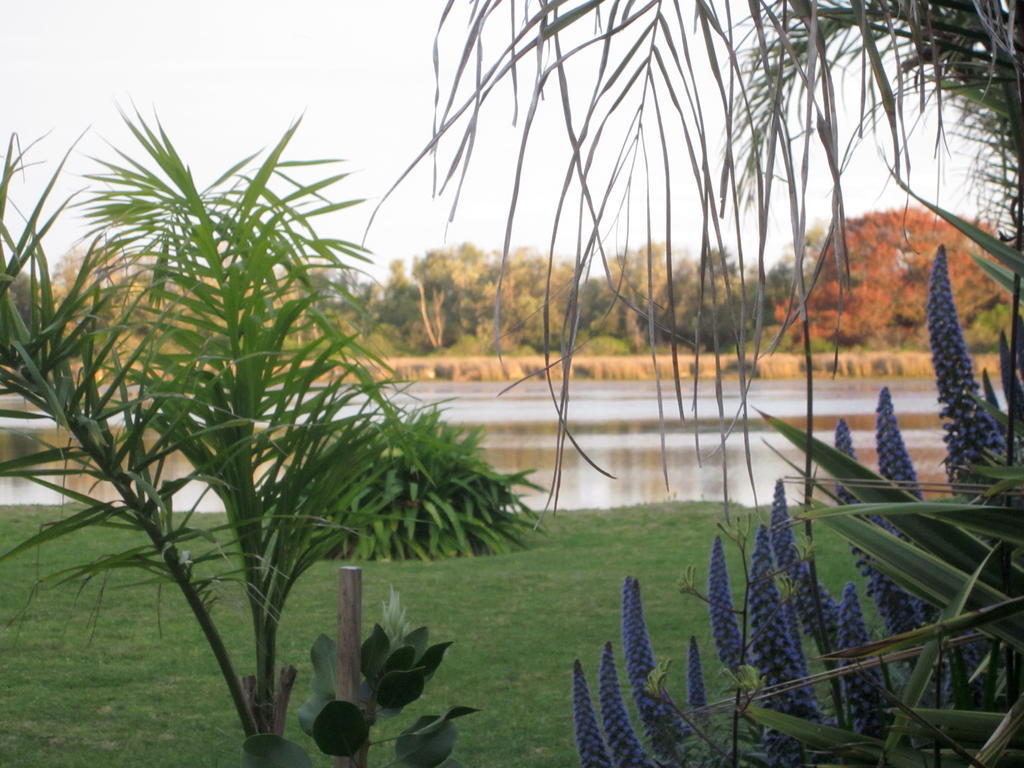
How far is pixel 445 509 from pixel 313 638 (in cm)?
211

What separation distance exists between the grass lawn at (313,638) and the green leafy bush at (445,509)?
0.84 ft

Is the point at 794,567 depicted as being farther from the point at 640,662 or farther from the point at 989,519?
the point at 989,519

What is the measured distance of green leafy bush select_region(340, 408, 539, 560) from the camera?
6.31m

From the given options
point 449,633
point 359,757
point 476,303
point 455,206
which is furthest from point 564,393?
point 476,303

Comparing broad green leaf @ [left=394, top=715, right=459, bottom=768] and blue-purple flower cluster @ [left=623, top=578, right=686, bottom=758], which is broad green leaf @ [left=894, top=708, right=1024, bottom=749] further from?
blue-purple flower cluster @ [left=623, top=578, right=686, bottom=758]

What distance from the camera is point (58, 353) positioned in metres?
1.61

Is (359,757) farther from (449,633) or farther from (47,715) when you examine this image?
(449,633)

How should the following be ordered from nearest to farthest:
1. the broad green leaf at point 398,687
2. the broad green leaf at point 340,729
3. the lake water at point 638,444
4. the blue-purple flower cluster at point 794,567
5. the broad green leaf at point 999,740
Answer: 1. the broad green leaf at point 999,740
2. the broad green leaf at point 340,729
3. the broad green leaf at point 398,687
4. the blue-purple flower cluster at point 794,567
5. the lake water at point 638,444

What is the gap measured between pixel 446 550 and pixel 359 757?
4966 millimetres

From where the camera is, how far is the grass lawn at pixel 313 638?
3.14m

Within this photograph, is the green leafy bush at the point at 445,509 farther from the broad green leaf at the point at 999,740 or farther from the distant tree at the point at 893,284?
the distant tree at the point at 893,284

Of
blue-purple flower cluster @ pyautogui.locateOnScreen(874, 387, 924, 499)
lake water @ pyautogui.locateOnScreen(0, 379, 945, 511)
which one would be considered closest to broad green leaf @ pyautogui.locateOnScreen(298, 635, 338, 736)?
lake water @ pyautogui.locateOnScreen(0, 379, 945, 511)

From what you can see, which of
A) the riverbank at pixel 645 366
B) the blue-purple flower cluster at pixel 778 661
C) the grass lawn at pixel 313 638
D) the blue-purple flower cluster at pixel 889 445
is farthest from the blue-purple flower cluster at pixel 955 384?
the riverbank at pixel 645 366

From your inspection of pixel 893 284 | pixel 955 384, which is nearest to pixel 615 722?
pixel 955 384
